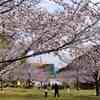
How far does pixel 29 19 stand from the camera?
8.90m

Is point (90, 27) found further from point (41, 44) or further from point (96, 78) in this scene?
point (96, 78)

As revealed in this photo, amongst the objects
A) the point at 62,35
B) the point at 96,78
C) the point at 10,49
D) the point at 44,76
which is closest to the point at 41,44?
the point at 62,35

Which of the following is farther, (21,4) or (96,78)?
(96,78)

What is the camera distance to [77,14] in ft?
28.1

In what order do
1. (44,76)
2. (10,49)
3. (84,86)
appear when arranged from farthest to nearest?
(84,86), (44,76), (10,49)

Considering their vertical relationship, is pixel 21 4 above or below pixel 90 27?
above

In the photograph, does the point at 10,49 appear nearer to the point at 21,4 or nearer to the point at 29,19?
the point at 29,19

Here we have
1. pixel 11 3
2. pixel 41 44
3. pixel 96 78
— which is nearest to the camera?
pixel 11 3

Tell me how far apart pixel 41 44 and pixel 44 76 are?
45.4m

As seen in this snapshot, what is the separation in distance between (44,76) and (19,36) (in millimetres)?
45259

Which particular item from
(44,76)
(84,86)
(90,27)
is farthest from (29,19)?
(84,86)

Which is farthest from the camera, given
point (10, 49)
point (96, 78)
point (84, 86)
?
point (84, 86)

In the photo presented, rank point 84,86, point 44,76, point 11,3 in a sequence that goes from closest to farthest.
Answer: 1. point 11,3
2. point 44,76
3. point 84,86

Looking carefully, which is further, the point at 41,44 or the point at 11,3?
the point at 41,44
